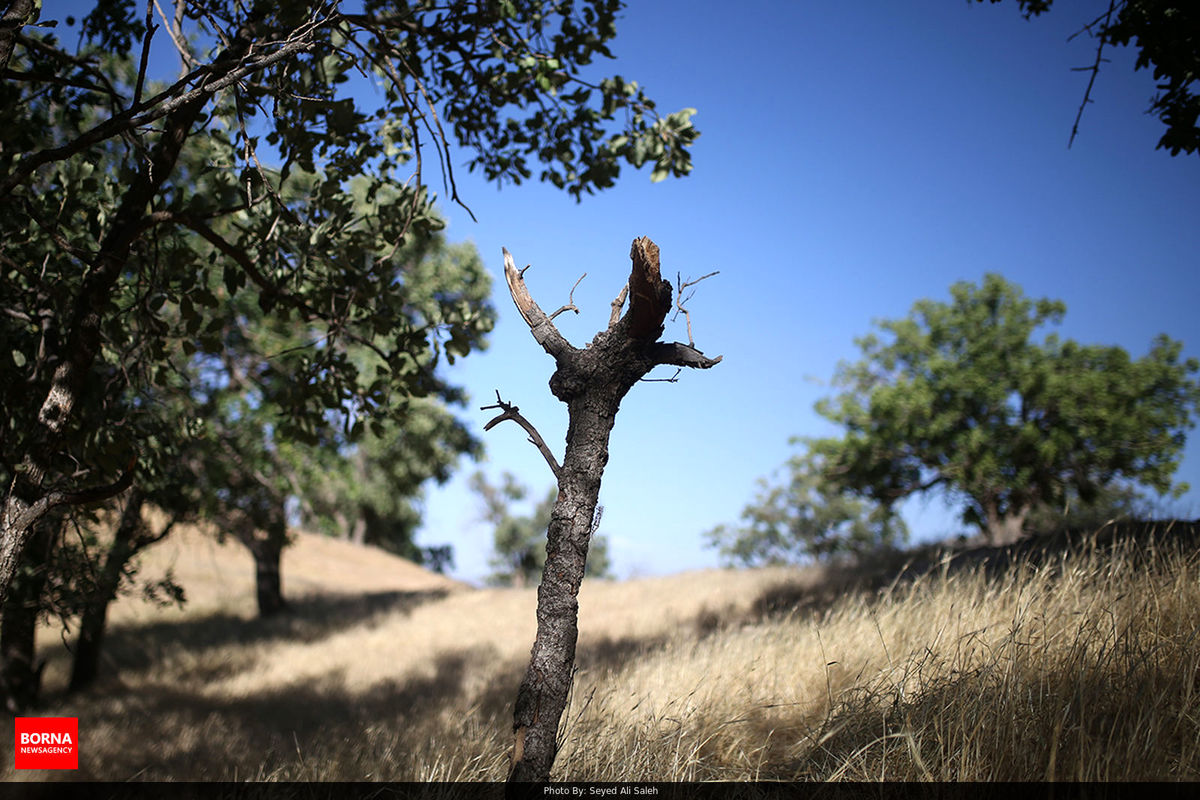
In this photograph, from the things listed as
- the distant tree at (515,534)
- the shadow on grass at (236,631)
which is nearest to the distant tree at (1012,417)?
the shadow on grass at (236,631)

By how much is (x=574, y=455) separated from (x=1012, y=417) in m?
19.6

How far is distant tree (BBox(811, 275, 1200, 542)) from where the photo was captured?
1802 cm

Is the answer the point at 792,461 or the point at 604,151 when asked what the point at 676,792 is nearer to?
the point at 604,151

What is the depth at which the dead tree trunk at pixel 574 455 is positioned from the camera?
3111 millimetres

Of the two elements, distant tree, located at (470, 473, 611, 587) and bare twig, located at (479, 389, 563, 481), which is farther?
distant tree, located at (470, 473, 611, 587)

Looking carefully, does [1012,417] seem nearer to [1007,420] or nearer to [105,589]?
[1007,420]

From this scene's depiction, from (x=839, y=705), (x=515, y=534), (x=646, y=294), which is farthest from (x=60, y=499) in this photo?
(x=515, y=534)

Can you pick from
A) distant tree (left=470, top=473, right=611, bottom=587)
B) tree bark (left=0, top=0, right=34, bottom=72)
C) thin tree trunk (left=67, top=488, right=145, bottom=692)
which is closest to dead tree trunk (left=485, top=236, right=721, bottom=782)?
tree bark (left=0, top=0, right=34, bottom=72)

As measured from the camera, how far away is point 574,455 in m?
3.35

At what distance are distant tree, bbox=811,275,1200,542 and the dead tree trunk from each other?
680 inches

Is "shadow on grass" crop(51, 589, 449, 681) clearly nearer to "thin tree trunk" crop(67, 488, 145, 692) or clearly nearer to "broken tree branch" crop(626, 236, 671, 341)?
"thin tree trunk" crop(67, 488, 145, 692)

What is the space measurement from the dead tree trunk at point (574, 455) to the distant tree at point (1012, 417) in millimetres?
17263

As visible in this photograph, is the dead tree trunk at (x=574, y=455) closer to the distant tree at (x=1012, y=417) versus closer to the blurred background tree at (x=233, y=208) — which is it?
the blurred background tree at (x=233, y=208)

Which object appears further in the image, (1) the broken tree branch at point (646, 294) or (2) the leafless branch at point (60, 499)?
(2) the leafless branch at point (60, 499)
